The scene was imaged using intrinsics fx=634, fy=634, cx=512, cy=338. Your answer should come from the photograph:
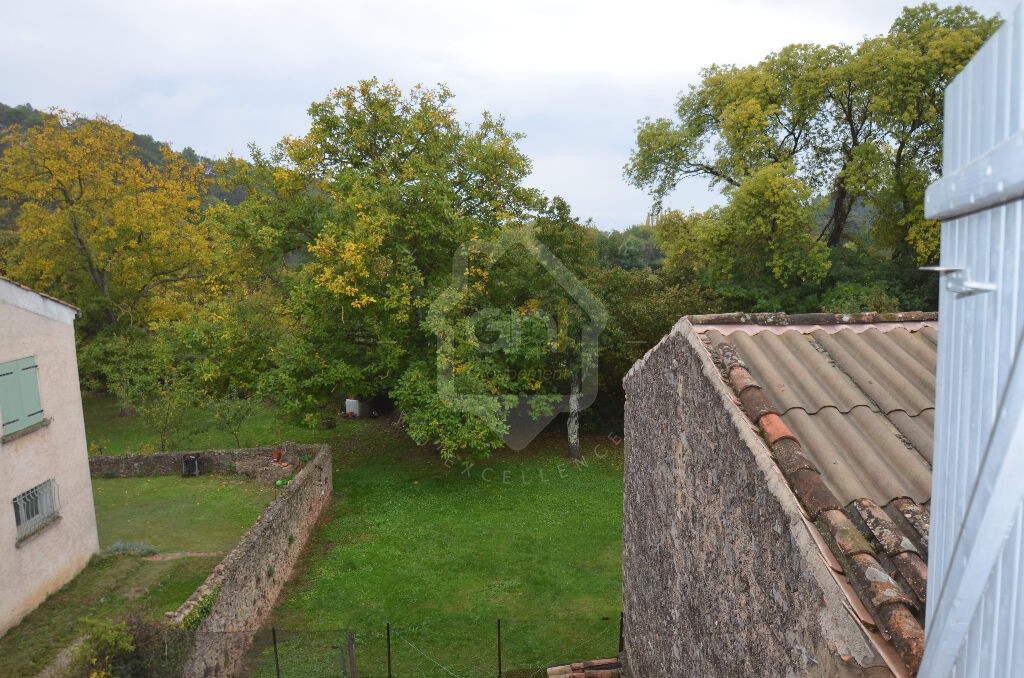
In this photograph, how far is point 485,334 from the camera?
18.8 m

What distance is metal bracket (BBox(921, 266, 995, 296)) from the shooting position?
5.18 feet

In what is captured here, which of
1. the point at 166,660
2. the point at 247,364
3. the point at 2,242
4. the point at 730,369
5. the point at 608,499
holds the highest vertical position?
the point at 2,242

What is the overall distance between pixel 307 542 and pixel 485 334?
292 inches

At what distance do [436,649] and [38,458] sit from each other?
7.73 meters

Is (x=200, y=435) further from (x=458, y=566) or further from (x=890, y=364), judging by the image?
(x=890, y=364)

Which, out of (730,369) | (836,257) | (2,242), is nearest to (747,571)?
(730,369)

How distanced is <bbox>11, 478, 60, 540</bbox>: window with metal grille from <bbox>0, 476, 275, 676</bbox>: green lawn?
4.46 feet

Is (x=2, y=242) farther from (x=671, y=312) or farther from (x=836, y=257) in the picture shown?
(x=836, y=257)

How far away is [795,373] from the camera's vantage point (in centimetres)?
513

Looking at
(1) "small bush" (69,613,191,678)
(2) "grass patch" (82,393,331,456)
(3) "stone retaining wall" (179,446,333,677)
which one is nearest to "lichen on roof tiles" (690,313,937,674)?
(1) "small bush" (69,613,191,678)

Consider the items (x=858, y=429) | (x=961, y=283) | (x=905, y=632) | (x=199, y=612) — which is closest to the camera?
(x=961, y=283)

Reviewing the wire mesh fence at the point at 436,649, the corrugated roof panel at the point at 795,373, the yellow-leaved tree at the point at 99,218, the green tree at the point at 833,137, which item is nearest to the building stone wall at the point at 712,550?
the corrugated roof panel at the point at 795,373

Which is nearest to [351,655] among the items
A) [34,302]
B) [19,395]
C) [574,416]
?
[19,395]

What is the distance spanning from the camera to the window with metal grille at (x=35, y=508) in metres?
10.7
